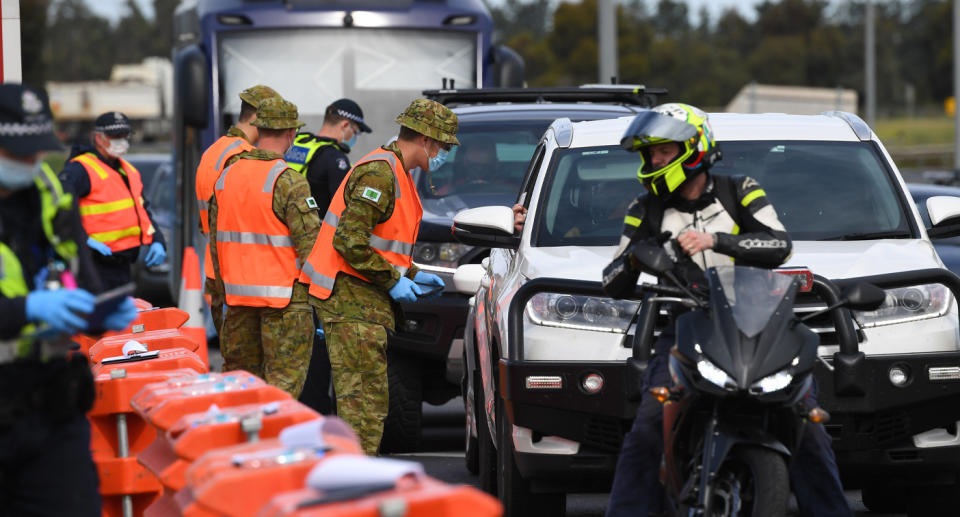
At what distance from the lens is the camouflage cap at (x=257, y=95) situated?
9.25m

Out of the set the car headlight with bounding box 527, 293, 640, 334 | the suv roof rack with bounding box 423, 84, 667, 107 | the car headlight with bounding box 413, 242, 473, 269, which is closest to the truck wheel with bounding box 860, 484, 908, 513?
the car headlight with bounding box 527, 293, 640, 334

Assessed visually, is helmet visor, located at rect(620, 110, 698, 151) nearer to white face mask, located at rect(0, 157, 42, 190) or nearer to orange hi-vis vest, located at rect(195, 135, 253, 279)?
white face mask, located at rect(0, 157, 42, 190)

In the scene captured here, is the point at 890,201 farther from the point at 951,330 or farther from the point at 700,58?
the point at 700,58

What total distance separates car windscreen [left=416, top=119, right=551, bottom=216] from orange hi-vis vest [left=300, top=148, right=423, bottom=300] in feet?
7.01

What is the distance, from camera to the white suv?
6.69 meters

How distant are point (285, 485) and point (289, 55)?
11.5 meters

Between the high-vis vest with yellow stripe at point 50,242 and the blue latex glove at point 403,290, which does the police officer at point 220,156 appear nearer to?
the blue latex glove at point 403,290

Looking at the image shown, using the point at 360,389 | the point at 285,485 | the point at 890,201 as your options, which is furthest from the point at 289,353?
the point at 285,485

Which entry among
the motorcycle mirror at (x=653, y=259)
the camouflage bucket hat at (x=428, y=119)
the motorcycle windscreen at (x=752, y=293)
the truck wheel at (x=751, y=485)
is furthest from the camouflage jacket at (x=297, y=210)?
the truck wheel at (x=751, y=485)

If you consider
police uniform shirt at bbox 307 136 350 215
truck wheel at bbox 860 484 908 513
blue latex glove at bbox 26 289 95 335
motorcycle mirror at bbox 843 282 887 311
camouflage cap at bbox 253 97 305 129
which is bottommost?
truck wheel at bbox 860 484 908 513

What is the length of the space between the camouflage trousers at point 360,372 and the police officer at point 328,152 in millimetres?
2529

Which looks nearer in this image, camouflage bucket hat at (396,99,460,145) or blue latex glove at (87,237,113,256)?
camouflage bucket hat at (396,99,460,145)

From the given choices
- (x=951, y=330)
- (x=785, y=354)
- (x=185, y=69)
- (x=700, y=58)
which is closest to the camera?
(x=785, y=354)

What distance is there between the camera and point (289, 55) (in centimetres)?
1543
